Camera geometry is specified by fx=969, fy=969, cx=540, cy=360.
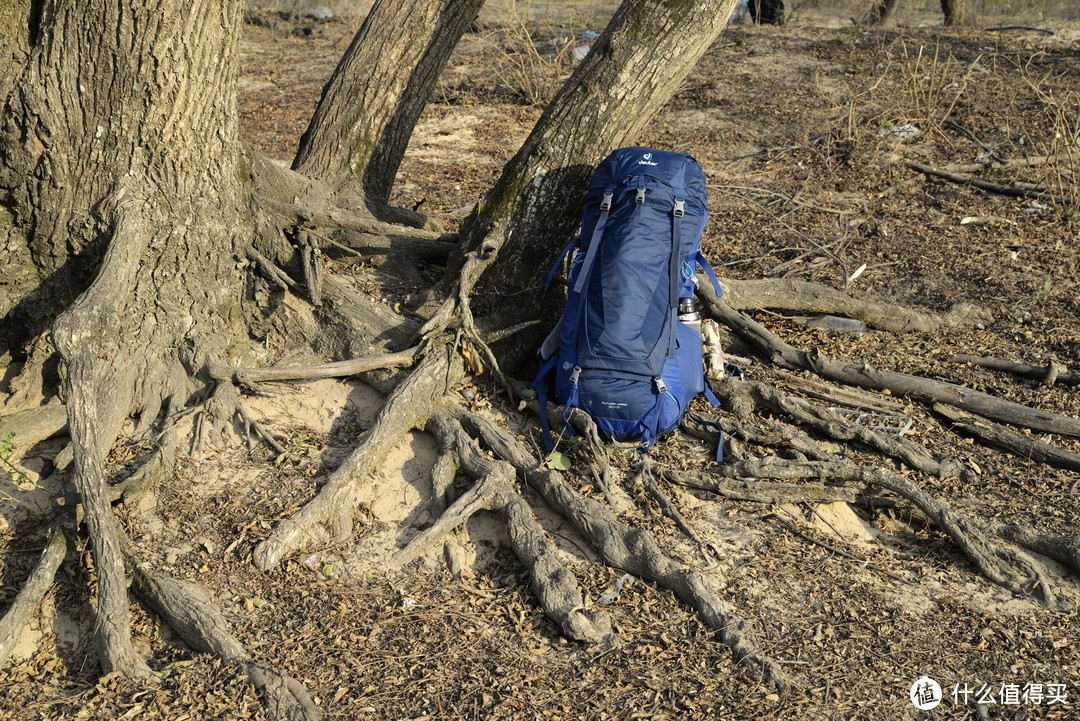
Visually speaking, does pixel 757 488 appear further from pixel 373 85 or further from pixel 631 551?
pixel 373 85

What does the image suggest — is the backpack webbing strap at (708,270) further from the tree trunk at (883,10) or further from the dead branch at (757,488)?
the tree trunk at (883,10)

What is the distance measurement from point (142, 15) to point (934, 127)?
6.07 metres

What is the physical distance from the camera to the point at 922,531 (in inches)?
153

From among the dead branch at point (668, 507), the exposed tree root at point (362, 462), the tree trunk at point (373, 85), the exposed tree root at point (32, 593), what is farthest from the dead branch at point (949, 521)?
the exposed tree root at point (32, 593)

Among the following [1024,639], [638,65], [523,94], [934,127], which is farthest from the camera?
[523,94]

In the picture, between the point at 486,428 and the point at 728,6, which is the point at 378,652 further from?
the point at 728,6

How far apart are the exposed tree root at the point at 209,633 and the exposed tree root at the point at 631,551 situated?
1.20m

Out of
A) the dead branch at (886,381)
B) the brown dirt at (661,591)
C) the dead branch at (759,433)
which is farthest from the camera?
the dead branch at (886,381)

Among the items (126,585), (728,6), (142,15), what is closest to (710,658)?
(126,585)

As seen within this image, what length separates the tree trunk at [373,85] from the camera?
4883mm

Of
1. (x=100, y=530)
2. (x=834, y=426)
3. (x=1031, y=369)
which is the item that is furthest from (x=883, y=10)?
(x=100, y=530)

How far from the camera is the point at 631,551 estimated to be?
3523mm

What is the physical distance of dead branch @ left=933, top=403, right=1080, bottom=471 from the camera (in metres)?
4.28

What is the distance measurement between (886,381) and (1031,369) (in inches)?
32.1
